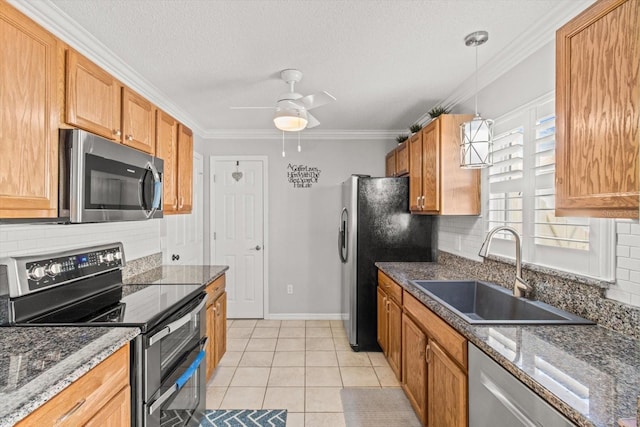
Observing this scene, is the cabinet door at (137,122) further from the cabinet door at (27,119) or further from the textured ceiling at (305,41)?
the cabinet door at (27,119)

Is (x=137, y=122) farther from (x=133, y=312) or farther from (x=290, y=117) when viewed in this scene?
(x=133, y=312)

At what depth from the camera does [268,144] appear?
439 centimetres

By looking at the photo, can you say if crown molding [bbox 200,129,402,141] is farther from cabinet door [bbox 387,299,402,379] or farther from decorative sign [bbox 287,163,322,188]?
cabinet door [bbox 387,299,402,379]

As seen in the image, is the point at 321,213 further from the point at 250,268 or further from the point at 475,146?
the point at 475,146

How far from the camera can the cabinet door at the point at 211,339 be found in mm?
2575

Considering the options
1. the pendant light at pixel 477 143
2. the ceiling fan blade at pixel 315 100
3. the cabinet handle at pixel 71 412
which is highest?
the ceiling fan blade at pixel 315 100

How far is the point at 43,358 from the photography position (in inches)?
44.2

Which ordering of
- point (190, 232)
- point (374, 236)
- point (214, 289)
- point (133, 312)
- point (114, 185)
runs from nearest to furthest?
point (133, 312) → point (114, 185) → point (214, 289) → point (374, 236) → point (190, 232)

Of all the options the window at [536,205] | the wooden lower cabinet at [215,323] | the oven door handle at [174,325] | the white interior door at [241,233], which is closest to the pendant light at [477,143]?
the window at [536,205]

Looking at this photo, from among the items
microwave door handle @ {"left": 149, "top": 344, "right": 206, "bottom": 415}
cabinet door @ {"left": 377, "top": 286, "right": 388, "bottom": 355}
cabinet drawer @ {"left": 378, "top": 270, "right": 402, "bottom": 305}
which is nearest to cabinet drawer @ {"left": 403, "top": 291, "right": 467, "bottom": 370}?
cabinet drawer @ {"left": 378, "top": 270, "right": 402, "bottom": 305}

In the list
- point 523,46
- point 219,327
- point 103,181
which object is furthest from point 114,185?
point 523,46

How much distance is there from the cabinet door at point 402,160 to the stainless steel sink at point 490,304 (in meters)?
1.43

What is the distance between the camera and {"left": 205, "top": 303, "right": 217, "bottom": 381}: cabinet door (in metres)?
2.58

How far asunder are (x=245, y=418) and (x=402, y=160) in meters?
2.75
